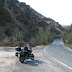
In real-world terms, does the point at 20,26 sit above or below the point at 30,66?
above

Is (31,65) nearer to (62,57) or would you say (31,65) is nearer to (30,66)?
(30,66)

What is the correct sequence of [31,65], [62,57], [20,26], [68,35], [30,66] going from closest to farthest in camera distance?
[30,66], [31,65], [62,57], [68,35], [20,26]

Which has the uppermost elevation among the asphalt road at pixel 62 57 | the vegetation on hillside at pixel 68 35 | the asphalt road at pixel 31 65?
the vegetation on hillside at pixel 68 35

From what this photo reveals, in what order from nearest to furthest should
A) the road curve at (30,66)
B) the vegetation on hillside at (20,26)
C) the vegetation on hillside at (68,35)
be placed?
the road curve at (30,66) → the vegetation on hillside at (20,26) → the vegetation on hillside at (68,35)

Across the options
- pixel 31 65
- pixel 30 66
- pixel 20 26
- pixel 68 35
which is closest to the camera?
pixel 30 66

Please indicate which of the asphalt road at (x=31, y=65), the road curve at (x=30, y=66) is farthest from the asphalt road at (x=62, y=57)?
the road curve at (x=30, y=66)

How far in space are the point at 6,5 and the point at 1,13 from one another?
17.7 metres

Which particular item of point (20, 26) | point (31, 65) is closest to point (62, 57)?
point (31, 65)

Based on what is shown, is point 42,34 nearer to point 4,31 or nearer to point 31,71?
point 4,31

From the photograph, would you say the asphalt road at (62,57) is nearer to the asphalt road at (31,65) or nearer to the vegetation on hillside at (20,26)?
the asphalt road at (31,65)

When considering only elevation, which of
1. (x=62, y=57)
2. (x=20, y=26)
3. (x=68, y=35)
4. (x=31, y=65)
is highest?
(x=20, y=26)

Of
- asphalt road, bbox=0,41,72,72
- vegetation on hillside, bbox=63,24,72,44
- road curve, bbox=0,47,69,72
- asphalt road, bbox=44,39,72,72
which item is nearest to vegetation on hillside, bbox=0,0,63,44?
vegetation on hillside, bbox=63,24,72,44

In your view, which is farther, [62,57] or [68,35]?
[68,35]

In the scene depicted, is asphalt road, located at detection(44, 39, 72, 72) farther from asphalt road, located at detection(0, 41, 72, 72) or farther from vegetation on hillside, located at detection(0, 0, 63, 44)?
vegetation on hillside, located at detection(0, 0, 63, 44)
